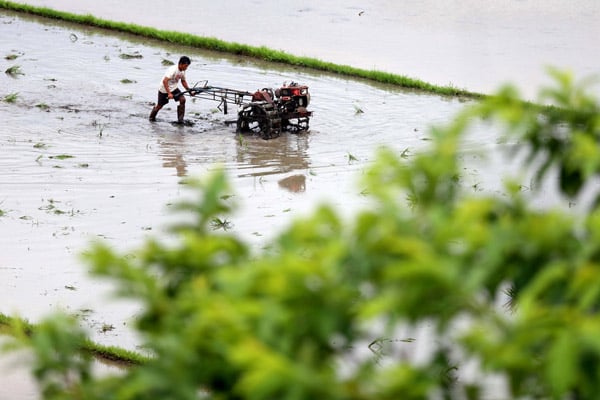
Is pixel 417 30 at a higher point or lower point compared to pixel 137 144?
higher

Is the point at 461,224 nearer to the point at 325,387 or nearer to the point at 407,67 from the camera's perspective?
the point at 325,387

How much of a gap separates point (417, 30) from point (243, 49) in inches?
135

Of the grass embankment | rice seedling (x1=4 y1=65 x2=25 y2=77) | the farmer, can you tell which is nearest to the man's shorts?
the farmer

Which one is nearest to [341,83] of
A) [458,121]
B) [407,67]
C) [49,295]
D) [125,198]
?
[407,67]

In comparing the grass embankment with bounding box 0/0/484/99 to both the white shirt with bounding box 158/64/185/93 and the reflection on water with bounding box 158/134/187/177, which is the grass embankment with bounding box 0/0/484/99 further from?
the reflection on water with bounding box 158/134/187/177

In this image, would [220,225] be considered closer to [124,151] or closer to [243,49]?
[124,151]

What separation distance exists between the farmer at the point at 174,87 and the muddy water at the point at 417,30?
4.09 metres

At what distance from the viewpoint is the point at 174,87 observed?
38.2 feet

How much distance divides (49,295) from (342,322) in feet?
17.3

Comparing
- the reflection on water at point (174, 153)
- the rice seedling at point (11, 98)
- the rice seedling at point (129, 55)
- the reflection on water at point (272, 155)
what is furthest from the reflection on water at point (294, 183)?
the rice seedling at point (129, 55)

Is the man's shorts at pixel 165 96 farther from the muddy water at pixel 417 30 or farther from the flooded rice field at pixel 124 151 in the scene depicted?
the muddy water at pixel 417 30

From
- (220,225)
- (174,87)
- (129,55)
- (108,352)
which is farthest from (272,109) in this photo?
(108,352)

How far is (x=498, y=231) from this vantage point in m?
1.97

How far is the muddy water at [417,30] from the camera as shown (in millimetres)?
15180
